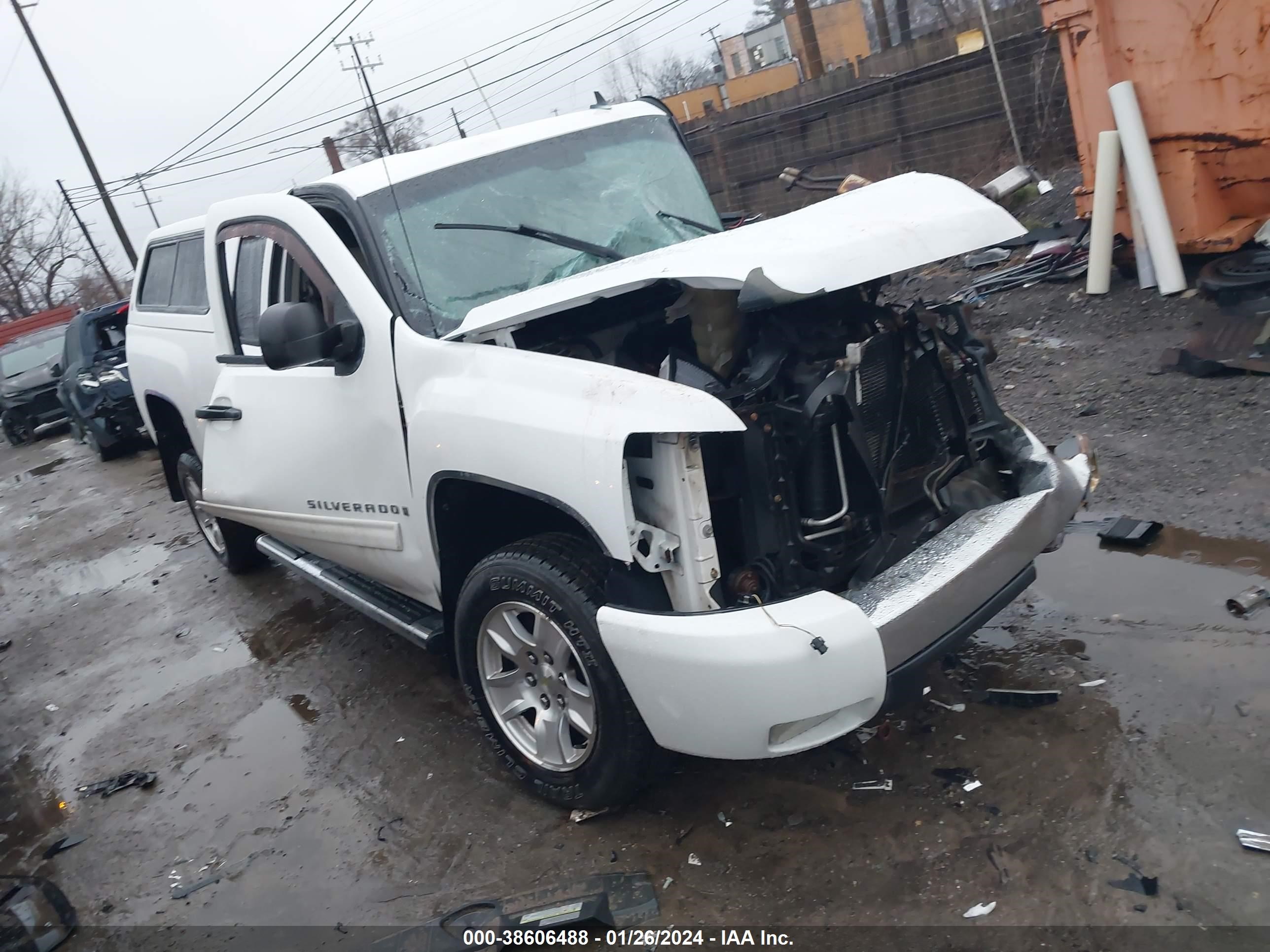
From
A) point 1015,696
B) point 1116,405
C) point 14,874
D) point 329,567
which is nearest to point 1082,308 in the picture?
point 1116,405

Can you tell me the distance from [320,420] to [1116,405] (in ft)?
14.5

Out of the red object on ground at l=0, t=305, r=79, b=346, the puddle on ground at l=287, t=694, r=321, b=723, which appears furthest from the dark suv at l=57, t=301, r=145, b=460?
the red object on ground at l=0, t=305, r=79, b=346

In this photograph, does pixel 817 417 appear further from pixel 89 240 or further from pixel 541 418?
pixel 89 240

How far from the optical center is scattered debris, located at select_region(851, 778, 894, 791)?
3145mm

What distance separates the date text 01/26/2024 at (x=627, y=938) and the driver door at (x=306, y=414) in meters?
1.32

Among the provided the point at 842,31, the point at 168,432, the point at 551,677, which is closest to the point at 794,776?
the point at 551,677

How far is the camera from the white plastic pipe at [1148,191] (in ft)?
23.1

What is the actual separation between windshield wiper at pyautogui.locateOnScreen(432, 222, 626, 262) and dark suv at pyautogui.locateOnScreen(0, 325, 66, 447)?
15.6 metres

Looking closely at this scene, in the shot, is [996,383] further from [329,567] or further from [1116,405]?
[329,567]

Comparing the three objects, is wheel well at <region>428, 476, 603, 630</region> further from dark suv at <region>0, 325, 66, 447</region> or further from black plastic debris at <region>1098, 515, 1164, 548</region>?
dark suv at <region>0, 325, 66, 447</region>

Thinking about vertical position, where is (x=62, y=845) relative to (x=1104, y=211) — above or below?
below

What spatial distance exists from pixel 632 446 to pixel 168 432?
4.56 metres

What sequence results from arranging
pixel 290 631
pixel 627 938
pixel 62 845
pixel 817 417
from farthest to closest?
pixel 290 631 < pixel 62 845 < pixel 817 417 < pixel 627 938

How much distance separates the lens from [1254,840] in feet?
8.46
